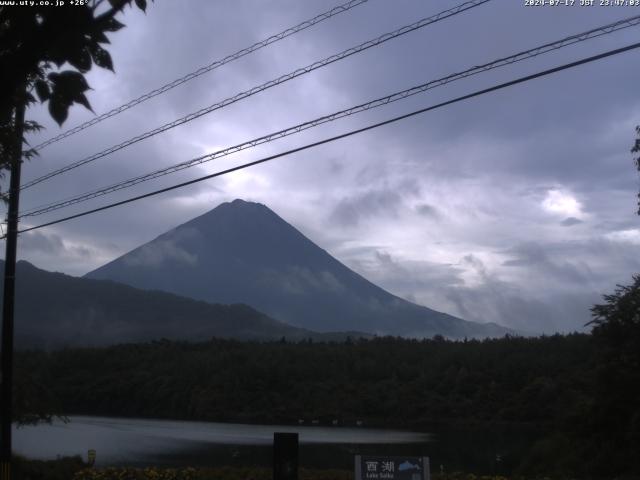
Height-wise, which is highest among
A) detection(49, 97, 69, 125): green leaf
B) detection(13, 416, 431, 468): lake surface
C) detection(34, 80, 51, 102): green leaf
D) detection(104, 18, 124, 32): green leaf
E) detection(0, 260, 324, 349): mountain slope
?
detection(0, 260, 324, 349): mountain slope

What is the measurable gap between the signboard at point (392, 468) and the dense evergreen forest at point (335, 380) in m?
48.2

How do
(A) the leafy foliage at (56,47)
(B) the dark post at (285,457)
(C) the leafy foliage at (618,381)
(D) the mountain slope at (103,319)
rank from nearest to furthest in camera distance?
1. (A) the leafy foliage at (56,47)
2. (B) the dark post at (285,457)
3. (C) the leafy foliage at (618,381)
4. (D) the mountain slope at (103,319)

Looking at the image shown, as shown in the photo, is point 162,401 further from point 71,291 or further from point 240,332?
point 71,291

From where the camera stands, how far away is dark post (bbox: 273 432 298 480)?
410 inches

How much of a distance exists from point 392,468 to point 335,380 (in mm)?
70470

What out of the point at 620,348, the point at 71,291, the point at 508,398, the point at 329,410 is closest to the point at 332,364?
the point at 329,410

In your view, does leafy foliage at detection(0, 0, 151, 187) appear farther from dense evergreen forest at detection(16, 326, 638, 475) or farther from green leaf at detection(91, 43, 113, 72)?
dense evergreen forest at detection(16, 326, 638, 475)

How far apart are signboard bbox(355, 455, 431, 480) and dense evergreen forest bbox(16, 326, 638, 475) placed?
158 feet

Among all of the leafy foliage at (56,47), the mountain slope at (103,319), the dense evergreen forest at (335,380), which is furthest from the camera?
the mountain slope at (103,319)

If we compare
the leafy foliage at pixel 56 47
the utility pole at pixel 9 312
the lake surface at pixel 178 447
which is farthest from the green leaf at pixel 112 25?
the lake surface at pixel 178 447

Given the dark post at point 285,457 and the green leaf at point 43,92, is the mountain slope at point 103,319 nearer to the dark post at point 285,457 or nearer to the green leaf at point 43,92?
the dark post at point 285,457

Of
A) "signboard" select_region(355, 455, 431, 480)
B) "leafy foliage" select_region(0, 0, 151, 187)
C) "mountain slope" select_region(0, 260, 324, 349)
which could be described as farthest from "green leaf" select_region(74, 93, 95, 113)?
"mountain slope" select_region(0, 260, 324, 349)

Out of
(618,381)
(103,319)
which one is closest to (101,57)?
(618,381)

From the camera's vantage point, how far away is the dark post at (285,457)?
1041cm
